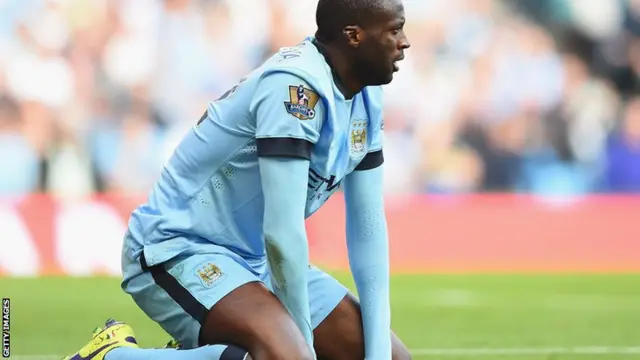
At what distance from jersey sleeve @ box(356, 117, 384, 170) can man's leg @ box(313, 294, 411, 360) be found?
596mm

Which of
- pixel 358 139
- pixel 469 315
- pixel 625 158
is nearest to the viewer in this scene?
pixel 358 139

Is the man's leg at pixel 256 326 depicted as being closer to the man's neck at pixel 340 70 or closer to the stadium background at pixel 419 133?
the man's neck at pixel 340 70

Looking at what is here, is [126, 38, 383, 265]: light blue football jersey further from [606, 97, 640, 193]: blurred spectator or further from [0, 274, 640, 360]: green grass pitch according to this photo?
[606, 97, 640, 193]: blurred spectator

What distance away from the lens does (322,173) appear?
4453 mm

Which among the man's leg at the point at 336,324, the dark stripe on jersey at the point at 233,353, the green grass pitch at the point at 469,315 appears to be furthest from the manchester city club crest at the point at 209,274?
the green grass pitch at the point at 469,315

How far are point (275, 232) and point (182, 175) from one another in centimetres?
57

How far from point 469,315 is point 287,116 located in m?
5.28

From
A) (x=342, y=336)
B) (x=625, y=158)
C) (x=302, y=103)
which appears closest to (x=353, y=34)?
(x=302, y=103)

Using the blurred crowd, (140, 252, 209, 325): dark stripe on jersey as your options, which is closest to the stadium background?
the blurred crowd

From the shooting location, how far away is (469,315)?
9.16 m

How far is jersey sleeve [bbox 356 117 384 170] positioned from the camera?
471 cm

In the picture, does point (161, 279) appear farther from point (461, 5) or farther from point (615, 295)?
point (461, 5)

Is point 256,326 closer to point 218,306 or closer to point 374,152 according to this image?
point 218,306

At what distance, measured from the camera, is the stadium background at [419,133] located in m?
12.1
